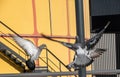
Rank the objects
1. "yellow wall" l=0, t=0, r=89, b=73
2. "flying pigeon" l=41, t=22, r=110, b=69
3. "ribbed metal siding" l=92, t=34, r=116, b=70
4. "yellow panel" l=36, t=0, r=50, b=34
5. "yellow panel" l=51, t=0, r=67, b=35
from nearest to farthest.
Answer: "flying pigeon" l=41, t=22, r=110, b=69 → "yellow wall" l=0, t=0, r=89, b=73 → "yellow panel" l=36, t=0, r=50, b=34 → "yellow panel" l=51, t=0, r=67, b=35 → "ribbed metal siding" l=92, t=34, r=116, b=70

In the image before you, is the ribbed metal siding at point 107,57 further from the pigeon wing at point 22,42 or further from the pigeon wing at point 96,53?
the pigeon wing at point 96,53

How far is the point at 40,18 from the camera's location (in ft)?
45.5

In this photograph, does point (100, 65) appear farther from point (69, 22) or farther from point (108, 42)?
point (69, 22)

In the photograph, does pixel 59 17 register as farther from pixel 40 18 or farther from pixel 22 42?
pixel 22 42

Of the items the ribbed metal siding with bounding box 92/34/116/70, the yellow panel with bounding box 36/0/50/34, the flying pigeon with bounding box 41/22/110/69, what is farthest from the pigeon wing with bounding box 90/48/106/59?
the ribbed metal siding with bounding box 92/34/116/70

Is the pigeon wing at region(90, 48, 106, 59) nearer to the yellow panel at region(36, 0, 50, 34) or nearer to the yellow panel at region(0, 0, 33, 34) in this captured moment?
the yellow panel at region(0, 0, 33, 34)

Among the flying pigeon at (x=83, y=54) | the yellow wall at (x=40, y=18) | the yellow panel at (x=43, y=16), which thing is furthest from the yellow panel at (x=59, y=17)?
the flying pigeon at (x=83, y=54)

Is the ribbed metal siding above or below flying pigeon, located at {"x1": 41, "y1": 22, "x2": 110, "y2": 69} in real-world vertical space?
below

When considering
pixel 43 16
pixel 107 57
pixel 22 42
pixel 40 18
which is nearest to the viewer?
pixel 22 42

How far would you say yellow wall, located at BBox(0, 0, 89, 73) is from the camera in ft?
41.0

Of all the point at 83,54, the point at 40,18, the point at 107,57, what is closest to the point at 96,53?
the point at 83,54

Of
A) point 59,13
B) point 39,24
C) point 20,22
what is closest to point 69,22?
point 59,13

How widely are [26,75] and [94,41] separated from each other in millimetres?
557

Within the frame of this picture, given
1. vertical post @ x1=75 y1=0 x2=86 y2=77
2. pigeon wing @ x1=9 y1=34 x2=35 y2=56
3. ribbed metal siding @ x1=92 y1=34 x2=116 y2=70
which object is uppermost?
vertical post @ x1=75 y1=0 x2=86 y2=77
